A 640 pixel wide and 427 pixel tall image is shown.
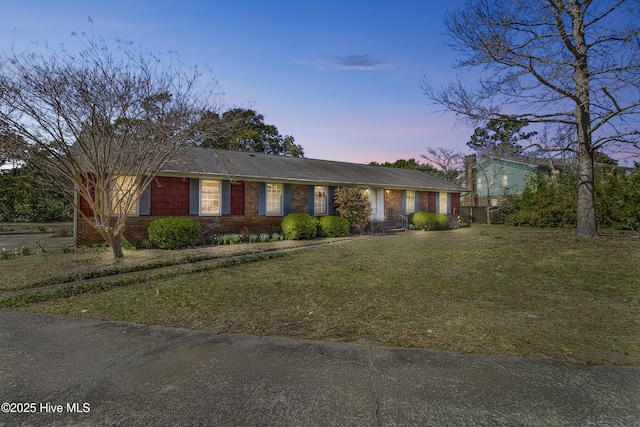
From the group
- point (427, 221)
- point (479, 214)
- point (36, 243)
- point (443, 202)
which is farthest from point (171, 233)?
point (479, 214)

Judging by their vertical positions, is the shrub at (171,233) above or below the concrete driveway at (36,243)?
above

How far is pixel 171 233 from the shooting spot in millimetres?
11344

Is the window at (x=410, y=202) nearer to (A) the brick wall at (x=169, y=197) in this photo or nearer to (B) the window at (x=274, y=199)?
(B) the window at (x=274, y=199)

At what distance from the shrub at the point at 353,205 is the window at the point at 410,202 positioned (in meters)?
4.86

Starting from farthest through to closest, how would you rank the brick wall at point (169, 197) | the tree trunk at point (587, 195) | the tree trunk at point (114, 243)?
the brick wall at point (169, 197) → the tree trunk at point (587, 195) → the tree trunk at point (114, 243)

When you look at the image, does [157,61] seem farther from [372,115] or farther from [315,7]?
[372,115]

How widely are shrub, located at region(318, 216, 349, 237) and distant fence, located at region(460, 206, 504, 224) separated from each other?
46.6ft

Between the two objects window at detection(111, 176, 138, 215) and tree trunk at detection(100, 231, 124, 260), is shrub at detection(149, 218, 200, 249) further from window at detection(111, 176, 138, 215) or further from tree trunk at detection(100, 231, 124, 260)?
tree trunk at detection(100, 231, 124, 260)

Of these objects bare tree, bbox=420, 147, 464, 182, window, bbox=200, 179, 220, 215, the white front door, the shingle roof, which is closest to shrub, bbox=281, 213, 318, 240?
the shingle roof

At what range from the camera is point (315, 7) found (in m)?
11.1

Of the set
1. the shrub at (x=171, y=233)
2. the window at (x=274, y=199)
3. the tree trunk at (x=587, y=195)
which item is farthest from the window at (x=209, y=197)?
the tree trunk at (x=587, y=195)

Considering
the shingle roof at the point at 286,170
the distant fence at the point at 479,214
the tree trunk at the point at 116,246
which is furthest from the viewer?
the distant fence at the point at 479,214

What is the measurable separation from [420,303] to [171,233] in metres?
9.24

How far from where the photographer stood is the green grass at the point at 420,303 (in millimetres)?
3619
